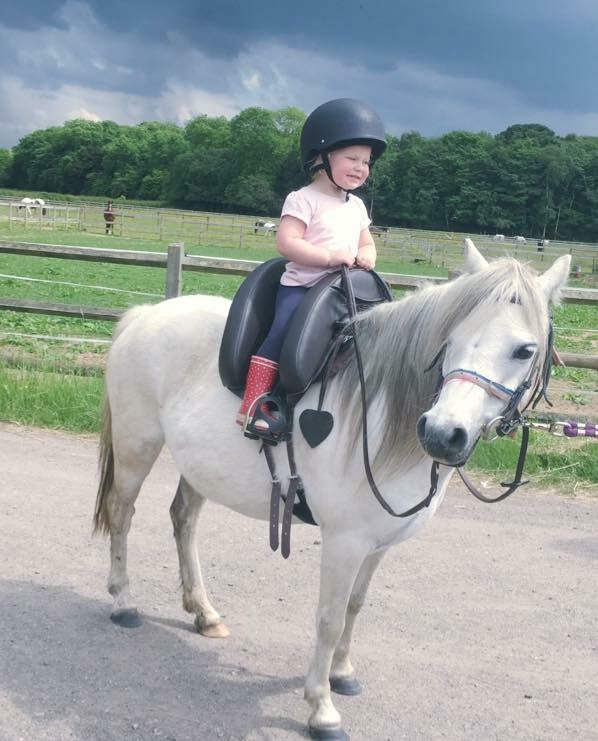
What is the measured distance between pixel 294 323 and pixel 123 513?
158 cm

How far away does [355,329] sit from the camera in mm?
2754

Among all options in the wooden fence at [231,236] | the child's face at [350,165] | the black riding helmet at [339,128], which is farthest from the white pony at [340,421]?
the wooden fence at [231,236]

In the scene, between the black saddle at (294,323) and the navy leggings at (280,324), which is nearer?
the black saddle at (294,323)

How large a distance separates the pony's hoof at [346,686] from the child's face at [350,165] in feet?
6.53

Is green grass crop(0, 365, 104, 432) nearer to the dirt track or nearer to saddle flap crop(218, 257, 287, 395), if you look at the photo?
the dirt track

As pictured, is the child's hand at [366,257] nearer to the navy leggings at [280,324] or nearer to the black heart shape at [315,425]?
the navy leggings at [280,324]

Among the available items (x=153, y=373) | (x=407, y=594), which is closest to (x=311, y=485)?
(x=153, y=373)

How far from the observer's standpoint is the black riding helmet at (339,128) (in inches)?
108

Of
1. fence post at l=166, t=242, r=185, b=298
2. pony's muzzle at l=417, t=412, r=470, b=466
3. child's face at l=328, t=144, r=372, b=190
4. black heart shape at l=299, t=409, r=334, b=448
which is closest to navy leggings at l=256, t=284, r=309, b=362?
black heart shape at l=299, t=409, r=334, b=448

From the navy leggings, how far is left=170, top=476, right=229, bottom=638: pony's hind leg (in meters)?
1.14

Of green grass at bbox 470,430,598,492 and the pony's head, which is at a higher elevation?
the pony's head

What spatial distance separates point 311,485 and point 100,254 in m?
6.06

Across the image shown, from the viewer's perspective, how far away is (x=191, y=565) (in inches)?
143

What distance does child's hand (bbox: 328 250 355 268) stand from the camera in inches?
110
